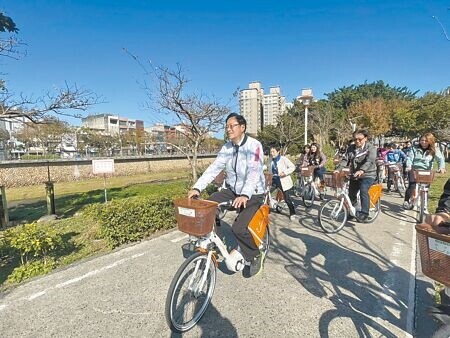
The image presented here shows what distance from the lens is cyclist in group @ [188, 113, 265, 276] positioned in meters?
2.88

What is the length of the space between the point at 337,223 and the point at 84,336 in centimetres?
446

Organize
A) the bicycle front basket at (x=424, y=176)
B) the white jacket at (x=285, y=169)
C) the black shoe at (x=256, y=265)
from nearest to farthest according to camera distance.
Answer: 1. the black shoe at (x=256, y=265)
2. the bicycle front basket at (x=424, y=176)
3. the white jacket at (x=285, y=169)

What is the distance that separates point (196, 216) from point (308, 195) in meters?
6.01

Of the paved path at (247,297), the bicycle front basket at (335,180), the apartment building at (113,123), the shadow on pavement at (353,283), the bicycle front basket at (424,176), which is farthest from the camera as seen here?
the apartment building at (113,123)

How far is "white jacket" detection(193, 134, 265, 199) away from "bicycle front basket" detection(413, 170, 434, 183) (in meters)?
4.42

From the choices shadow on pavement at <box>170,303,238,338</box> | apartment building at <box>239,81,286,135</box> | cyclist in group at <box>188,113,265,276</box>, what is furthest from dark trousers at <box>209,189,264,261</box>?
apartment building at <box>239,81,286,135</box>

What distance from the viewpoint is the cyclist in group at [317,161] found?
25.4ft

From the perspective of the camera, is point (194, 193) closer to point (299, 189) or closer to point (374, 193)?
point (374, 193)

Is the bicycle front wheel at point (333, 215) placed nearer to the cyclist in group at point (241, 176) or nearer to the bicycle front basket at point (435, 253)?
the cyclist in group at point (241, 176)

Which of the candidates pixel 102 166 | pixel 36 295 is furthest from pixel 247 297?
pixel 102 166

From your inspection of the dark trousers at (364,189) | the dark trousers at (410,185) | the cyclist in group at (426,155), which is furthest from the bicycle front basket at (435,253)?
the dark trousers at (410,185)

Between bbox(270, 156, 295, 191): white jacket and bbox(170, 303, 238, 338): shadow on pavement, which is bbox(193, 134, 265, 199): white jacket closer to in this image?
bbox(170, 303, 238, 338): shadow on pavement

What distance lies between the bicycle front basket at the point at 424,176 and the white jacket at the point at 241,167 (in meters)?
4.42

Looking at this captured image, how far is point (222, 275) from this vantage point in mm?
3418
